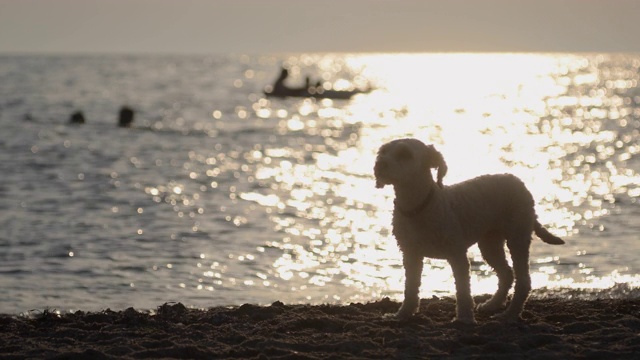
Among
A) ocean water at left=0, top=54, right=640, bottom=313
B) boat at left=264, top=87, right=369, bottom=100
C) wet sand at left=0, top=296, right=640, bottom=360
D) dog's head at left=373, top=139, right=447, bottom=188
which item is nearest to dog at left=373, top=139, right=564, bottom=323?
dog's head at left=373, top=139, right=447, bottom=188

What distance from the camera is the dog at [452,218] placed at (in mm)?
10297

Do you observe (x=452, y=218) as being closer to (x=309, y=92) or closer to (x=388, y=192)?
(x=388, y=192)

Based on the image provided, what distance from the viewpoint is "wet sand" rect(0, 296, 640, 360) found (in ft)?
32.3

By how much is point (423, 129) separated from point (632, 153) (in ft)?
85.0

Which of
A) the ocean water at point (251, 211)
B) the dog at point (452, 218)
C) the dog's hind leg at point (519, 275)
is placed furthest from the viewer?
the ocean water at point (251, 211)

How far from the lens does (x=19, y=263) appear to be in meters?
18.0

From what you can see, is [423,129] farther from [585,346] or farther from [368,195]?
[585,346]

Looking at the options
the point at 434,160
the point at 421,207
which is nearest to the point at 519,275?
the point at 421,207

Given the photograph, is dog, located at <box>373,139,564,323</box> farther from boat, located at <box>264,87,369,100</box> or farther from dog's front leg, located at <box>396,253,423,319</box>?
boat, located at <box>264,87,369,100</box>

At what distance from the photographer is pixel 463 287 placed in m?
10.6

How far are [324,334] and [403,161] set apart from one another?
1918 millimetres

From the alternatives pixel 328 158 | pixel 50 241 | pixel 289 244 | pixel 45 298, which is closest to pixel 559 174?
pixel 328 158

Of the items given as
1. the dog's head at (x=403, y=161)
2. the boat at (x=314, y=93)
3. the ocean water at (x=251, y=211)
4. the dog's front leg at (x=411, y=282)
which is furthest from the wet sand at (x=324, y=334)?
the boat at (x=314, y=93)

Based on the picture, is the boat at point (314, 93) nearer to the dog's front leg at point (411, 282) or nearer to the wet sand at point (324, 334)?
the wet sand at point (324, 334)
